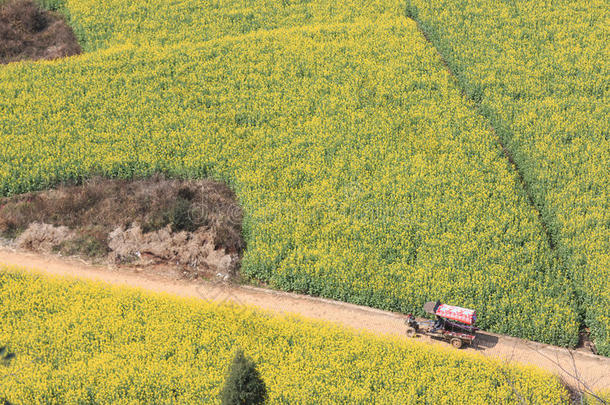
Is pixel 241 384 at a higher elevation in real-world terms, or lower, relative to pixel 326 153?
lower

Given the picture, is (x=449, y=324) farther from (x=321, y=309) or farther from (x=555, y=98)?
(x=555, y=98)

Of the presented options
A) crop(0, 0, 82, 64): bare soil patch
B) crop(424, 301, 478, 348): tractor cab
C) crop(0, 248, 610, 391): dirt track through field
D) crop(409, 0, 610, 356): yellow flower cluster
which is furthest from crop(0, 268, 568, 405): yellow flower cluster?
crop(0, 0, 82, 64): bare soil patch

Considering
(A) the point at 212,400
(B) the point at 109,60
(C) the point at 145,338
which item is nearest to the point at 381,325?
(A) the point at 212,400


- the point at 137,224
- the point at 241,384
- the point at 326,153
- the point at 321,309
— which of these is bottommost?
the point at 241,384

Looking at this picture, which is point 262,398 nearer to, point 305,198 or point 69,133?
point 305,198

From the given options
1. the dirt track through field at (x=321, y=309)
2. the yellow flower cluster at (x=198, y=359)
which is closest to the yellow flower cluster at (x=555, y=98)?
the dirt track through field at (x=321, y=309)

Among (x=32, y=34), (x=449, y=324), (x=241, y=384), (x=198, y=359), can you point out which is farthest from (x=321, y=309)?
(x=32, y=34)
